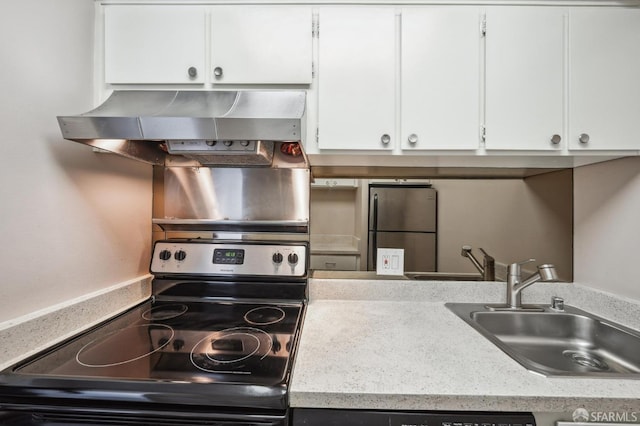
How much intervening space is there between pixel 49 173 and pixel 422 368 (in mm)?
1325

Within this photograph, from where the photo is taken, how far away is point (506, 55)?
108cm

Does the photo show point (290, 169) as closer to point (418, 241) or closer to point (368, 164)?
point (368, 164)

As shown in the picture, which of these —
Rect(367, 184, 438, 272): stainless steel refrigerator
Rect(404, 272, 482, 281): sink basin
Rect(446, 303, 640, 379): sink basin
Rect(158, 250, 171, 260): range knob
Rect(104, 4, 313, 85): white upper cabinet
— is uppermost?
Rect(104, 4, 313, 85): white upper cabinet

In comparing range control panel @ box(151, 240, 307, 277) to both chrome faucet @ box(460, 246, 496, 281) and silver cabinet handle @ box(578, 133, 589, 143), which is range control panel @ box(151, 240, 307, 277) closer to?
chrome faucet @ box(460, 246, 496, 281)

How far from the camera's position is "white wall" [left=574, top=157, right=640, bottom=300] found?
1163 millimetres

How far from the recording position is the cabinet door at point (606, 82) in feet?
3.49

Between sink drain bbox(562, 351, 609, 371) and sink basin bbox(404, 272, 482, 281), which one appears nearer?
sink drain bbox(562, 351, 609, 371)

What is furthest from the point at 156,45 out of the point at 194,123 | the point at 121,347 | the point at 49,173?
the point at 121,347

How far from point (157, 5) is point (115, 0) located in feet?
0.53

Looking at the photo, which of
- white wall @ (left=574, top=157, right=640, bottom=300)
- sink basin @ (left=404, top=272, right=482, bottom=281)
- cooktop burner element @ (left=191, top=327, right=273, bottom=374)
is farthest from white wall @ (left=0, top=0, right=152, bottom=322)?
white wall @ (left=574, top=157, right=640, bottom=300)

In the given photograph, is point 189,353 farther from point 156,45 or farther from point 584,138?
point 584,138

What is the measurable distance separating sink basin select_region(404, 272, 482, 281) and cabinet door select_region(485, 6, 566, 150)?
706 mm

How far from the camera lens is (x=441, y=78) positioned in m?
1.09

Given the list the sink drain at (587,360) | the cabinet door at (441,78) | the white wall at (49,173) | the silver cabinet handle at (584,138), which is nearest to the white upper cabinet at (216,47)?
the white wall at (49,173)
